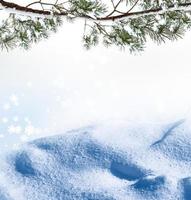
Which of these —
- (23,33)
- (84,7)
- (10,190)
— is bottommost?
(10,190)

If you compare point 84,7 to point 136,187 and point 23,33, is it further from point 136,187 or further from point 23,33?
point 136,187

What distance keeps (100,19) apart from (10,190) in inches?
7236

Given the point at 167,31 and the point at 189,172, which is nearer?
the point at 167,31

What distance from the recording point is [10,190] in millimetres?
183750

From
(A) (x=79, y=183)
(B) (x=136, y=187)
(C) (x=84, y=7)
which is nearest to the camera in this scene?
(C) (x=84, y=7)

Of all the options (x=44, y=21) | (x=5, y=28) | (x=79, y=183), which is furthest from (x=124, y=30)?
(x=79, y=183)

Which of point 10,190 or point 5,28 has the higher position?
point 5,28

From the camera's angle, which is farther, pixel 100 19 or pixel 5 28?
pixel 5 28

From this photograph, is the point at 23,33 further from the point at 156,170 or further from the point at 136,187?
the point at 156,170

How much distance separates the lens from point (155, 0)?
575 cm

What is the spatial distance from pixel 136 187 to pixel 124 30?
576ft

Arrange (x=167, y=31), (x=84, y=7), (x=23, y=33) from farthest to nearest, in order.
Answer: (x=23, y=33)
(x=167, y=31)
(x=84, y=7)

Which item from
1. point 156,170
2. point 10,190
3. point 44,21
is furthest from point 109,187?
point 44,21

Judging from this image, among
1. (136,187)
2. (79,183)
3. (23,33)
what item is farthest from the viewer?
(79,183)
